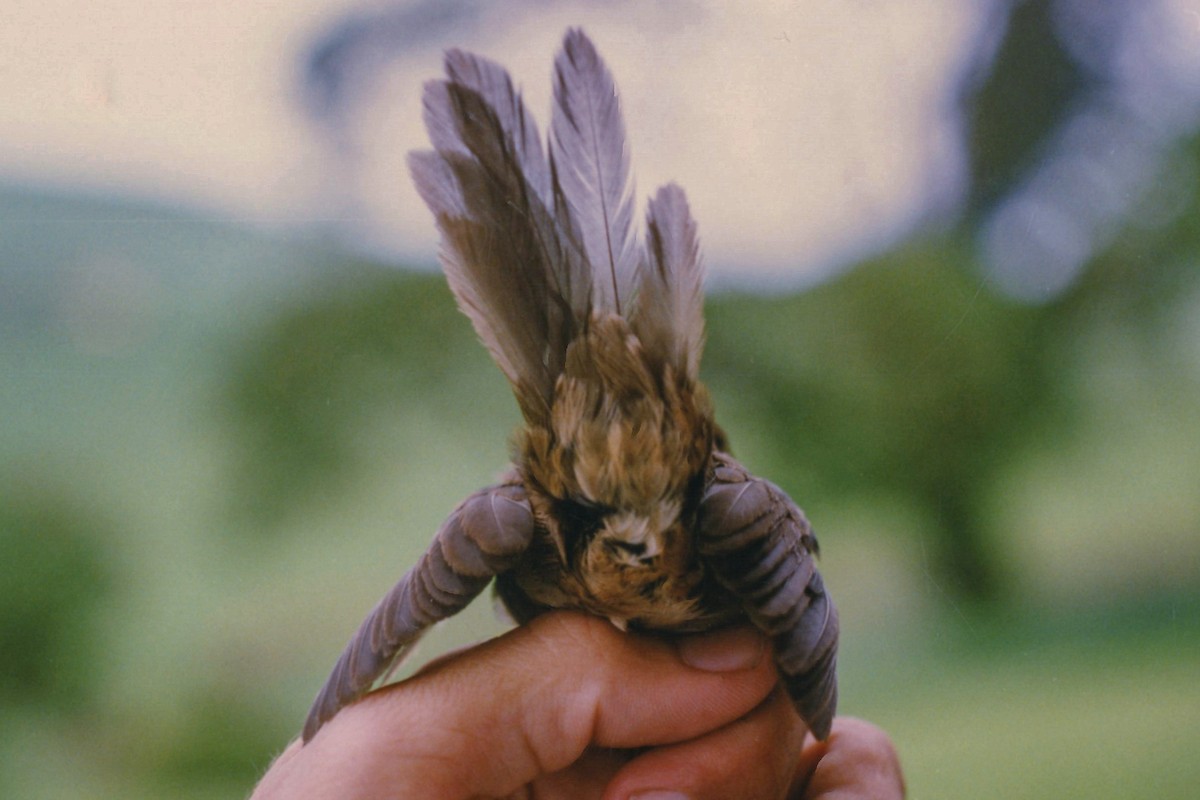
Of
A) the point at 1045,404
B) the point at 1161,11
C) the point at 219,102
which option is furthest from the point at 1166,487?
the point at 219,102

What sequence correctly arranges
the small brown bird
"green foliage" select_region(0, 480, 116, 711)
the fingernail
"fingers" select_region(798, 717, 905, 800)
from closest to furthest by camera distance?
the small brown bird
the fingernail
"fingers" select_region(798, 717, 905, 800)
"green foliage" select_region(0, 480, 116, 711)

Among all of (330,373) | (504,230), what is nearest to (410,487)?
(330,373)

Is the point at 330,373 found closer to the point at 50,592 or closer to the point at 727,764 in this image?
the point at 50,592

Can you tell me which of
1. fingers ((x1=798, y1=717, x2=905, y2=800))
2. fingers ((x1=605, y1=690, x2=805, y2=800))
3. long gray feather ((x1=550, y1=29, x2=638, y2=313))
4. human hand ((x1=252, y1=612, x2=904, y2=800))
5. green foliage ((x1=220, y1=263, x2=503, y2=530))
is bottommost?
fingers ((x1=798, y1=717, x2=905, y2=800))

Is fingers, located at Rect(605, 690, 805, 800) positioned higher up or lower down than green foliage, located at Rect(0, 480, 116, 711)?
lower down

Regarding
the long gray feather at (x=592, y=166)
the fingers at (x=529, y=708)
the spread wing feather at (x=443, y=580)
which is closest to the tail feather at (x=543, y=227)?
the long gray feather at (x=592, y=166)

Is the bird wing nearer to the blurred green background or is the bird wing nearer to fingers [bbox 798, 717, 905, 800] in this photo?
fingers [bbox 798, 717, 905, 800]

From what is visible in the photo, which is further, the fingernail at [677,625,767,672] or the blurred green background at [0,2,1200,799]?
the blurred green background at [0,2,1200,799]

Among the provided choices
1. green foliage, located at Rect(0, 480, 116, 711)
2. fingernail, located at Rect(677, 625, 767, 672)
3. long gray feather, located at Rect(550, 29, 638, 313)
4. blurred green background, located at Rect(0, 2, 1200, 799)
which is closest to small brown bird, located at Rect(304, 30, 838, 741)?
long gray feather, located at Rect(550, 29, 638, 313)
